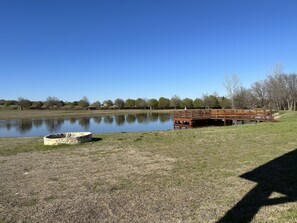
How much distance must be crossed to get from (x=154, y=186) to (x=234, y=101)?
221ft

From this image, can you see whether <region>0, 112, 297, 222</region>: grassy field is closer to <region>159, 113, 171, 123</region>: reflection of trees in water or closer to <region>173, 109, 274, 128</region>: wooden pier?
<region>173, 109, 274, 128</region>: wooden pier

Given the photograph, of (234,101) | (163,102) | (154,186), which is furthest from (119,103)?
(154,186)

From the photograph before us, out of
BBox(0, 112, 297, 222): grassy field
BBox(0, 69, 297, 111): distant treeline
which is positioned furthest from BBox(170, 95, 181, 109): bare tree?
BBox(0, 112, 297, 222): grassy field

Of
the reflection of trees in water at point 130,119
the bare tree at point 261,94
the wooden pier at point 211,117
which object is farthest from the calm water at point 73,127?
the bare tree at point 261,94

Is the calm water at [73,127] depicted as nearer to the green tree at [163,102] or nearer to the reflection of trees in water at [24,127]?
the reflection of trees in water at [24,127]

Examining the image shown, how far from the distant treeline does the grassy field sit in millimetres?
55672

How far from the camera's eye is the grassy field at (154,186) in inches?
162

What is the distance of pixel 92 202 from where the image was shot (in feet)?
15.5

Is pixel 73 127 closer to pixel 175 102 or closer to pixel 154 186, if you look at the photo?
pixel 154 186

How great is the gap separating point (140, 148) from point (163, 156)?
6.80ft

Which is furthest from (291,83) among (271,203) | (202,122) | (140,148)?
(271,203)

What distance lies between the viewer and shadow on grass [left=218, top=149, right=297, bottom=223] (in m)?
4.00

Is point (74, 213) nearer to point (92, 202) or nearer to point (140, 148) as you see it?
point (92, 202)

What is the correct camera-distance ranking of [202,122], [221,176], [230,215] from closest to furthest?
1. [230,215]
2. [221,176]
3. [202,122]
